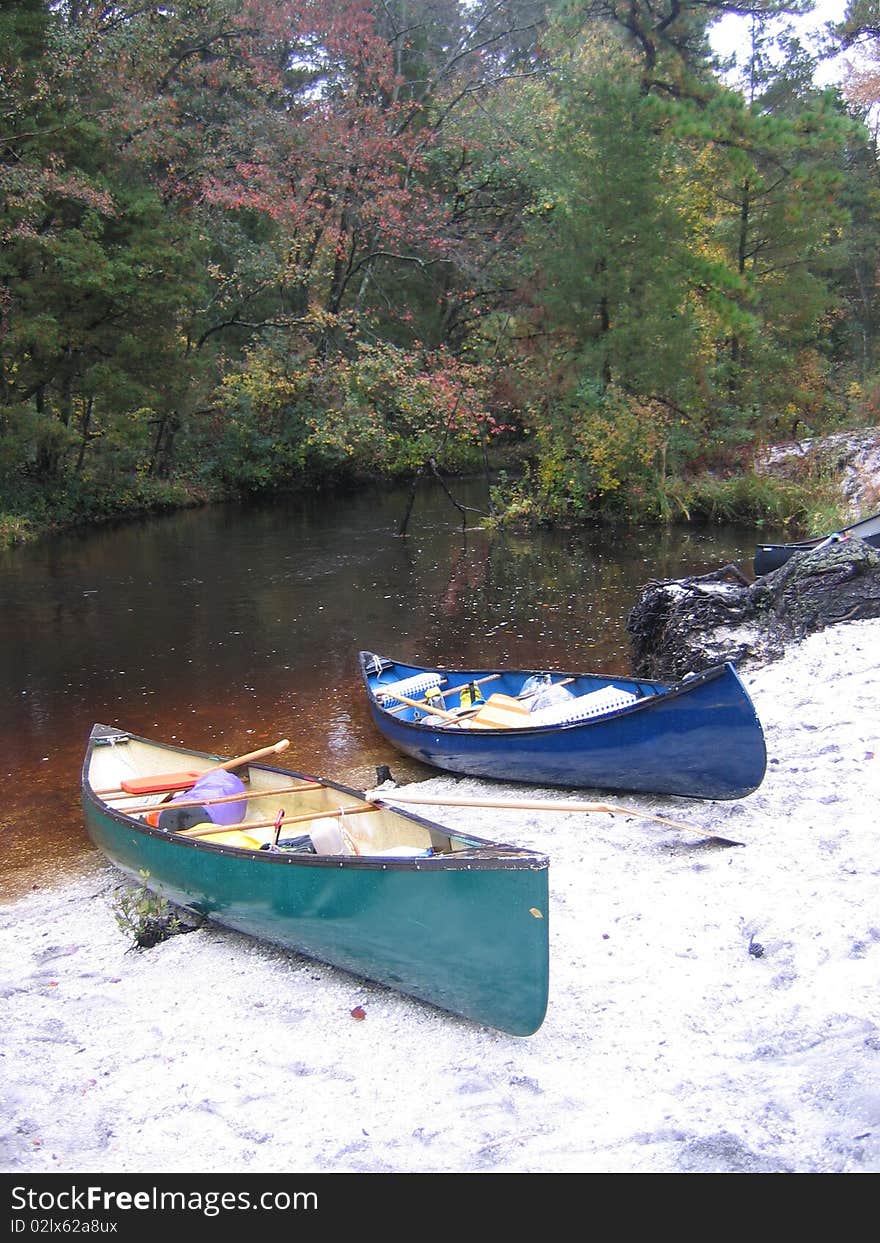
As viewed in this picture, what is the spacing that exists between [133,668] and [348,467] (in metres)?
16.5

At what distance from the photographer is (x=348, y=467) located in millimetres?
27547

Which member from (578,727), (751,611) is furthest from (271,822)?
(751,611)

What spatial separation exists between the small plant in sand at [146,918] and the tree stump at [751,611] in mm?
5320

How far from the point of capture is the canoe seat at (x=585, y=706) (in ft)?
25.7

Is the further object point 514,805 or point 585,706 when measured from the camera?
point 585,706

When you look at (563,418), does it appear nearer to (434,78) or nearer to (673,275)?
(673,275)

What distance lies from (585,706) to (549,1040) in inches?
145

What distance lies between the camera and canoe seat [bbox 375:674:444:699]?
9.15 m

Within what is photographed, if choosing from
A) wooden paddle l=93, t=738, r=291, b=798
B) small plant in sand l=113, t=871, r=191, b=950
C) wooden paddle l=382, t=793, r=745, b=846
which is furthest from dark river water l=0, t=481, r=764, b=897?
wooden paddle l=382, t=793, r=745, b=846

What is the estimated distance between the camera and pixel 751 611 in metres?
10.3

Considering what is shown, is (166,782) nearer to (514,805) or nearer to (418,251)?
(514,805)

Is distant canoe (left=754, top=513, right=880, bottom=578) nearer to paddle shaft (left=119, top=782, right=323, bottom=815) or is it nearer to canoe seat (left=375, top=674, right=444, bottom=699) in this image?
canoe seat (left=375, top=674, right=444, bottom=699)

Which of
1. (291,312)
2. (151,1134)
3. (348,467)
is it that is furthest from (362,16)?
(151,1134)

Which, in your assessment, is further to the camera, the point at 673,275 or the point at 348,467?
the point at 348,467
